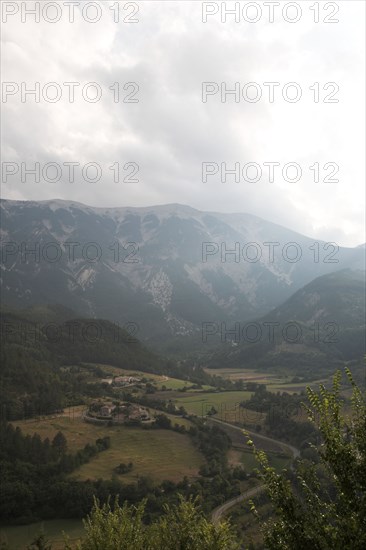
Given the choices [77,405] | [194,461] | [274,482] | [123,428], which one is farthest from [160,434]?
[274,482]

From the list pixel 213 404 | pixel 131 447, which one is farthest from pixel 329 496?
pixel 213 404

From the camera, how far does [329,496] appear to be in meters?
18.9

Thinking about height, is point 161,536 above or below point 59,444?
above

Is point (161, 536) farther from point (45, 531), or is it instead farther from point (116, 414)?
point (116, 414)

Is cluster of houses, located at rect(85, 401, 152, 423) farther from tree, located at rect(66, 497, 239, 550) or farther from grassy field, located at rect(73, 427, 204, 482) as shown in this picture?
tree, located at rect(66, 497, 239, 550)

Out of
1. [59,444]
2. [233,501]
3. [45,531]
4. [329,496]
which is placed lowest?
[233,501]

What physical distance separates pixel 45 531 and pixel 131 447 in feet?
147

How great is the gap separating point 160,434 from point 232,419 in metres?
33.8

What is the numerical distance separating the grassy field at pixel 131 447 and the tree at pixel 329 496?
91.0m

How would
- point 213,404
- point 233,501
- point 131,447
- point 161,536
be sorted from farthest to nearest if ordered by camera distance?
point 213,404
point 131,447
point 233,501
point 161,536

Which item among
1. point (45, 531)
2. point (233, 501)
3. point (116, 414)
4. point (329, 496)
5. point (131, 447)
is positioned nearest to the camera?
point (329, 496)

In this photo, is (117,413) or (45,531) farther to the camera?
(117,413)

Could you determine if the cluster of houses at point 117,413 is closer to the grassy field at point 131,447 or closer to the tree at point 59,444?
the grassy field at point 131,447

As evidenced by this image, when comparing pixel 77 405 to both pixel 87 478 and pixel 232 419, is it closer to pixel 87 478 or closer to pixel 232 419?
pixel 232 419
